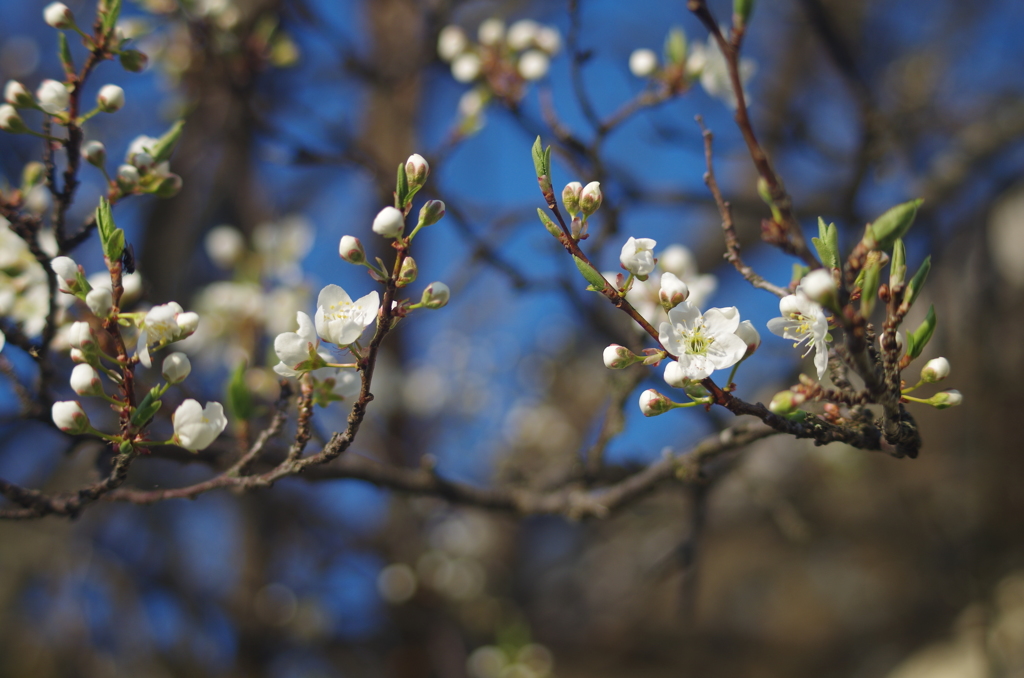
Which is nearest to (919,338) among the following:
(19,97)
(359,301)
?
(359,301)

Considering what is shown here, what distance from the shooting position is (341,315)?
1.08 metres

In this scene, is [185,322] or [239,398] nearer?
[185,322]

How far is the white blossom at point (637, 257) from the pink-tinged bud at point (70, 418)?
0.95 m

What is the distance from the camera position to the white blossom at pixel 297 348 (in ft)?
3.42

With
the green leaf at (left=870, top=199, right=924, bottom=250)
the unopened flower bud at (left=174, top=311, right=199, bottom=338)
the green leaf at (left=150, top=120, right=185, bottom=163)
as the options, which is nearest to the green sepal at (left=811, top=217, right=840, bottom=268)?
the green leaf at (left=870, top=199, right=924, bottom=250)

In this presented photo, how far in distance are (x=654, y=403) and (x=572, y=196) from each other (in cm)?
36

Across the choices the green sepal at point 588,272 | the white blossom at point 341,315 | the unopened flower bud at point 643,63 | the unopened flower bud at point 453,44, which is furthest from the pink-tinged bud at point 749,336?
the unopened flower bud at point 453,44

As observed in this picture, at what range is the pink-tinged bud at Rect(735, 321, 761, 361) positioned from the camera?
1.01 meters

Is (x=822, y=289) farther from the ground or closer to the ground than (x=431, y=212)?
farther from the ground

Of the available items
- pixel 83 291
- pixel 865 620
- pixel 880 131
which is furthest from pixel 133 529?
pixel 865 620

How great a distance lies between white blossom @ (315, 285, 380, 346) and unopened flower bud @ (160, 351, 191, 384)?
282mm

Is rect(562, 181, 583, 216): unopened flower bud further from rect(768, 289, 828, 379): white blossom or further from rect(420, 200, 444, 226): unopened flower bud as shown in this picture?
rect(768, 289, 828, 379): white blossom

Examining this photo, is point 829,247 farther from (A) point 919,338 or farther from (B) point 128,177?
(B) point 128,177

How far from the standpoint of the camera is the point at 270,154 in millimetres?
2375
